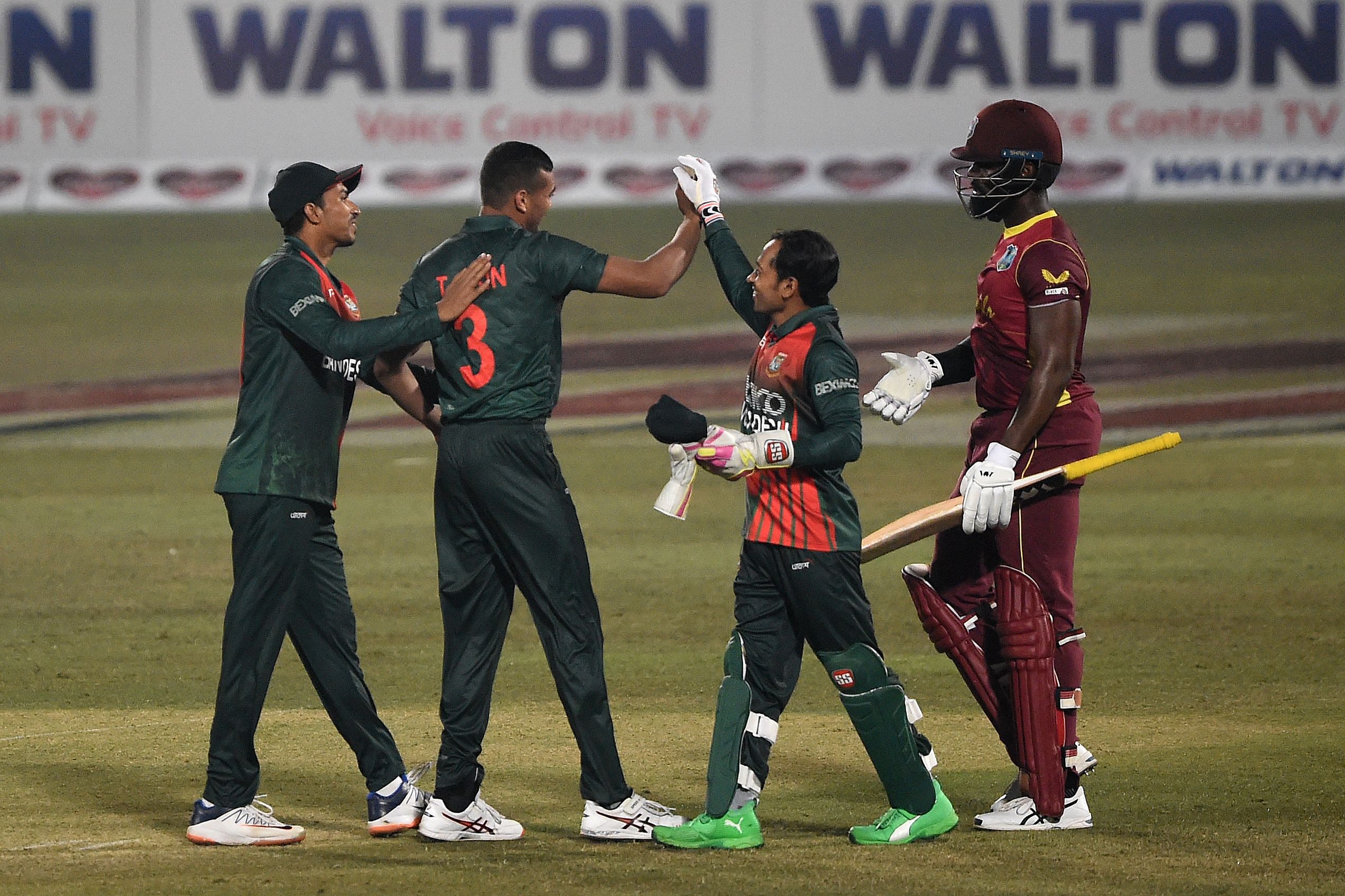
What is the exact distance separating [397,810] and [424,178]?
78.5 ft

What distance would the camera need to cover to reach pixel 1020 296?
5926 millimetres

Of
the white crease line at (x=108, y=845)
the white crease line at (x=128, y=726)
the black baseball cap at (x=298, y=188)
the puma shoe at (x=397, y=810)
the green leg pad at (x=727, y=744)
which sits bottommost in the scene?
the white crease line at (x=128, y=726)

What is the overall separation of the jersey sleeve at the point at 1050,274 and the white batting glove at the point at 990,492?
48 centimetres

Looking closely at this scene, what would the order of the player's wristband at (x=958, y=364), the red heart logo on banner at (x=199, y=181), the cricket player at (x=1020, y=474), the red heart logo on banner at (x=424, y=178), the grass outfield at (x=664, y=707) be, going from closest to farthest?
the grass outfield at (x=664, y=707)
the cricket player at (x=1020, y=474)
the player's wristband at (x=958, y=364)
the red heart logo on banner at (x=424, y=178)
the red heart logo on banner at (x=199, y=181)

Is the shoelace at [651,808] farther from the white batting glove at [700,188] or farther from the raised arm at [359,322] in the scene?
the white batting glove at [700,188]

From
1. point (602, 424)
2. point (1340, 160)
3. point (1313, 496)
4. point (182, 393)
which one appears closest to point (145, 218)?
point (182, 393)

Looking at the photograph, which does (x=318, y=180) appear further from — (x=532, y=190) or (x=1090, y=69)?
(x=1090, y=69)

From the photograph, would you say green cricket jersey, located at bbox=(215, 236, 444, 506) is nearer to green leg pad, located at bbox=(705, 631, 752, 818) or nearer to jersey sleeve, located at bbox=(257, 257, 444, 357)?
jersey sleeve, located at bbox=(257, 257, 444, 357)

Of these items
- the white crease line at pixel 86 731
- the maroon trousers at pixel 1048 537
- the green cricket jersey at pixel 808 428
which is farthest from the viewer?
the white crease line at pixel 86 731

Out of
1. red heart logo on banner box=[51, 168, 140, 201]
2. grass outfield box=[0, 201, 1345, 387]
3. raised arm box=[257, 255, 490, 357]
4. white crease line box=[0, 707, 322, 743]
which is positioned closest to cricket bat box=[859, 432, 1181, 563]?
raised arm box=[257, 255, 490, 357]

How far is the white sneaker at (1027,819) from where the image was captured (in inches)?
225

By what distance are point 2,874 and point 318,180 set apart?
2216 millimetres

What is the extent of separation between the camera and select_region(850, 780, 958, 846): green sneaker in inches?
218

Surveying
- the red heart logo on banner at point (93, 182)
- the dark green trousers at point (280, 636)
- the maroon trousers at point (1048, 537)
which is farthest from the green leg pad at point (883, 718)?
the red heart logo on banner at point (93, 182)
